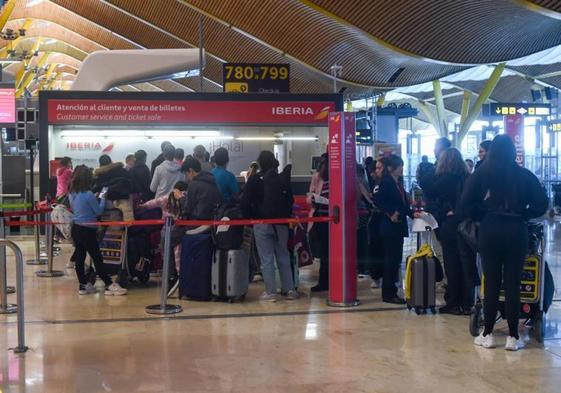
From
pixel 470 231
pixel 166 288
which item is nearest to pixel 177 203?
pixel 166 288

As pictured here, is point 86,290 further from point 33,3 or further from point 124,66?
point 33,3

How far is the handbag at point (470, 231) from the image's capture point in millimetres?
5813

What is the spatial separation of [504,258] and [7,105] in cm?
885

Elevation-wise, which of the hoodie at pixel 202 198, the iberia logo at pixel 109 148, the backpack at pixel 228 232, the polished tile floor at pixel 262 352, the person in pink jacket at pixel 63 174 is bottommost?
the polished tile floor at pixel 262 352

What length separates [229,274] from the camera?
24.5 ft

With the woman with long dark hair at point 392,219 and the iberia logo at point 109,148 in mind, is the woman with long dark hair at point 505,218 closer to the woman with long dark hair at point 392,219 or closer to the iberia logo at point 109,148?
the woman with long dark hair at point 392,219

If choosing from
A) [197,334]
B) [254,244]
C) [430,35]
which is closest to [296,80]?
[430,35]

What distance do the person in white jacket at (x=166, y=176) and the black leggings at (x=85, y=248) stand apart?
4.15 ft

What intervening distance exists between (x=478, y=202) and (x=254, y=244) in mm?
3202

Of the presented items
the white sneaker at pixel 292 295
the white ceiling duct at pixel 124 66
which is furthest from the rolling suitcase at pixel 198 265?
the white ceiling duct at pixel 124 66

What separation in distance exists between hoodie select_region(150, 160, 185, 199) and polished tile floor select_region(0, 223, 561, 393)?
1.94 metres

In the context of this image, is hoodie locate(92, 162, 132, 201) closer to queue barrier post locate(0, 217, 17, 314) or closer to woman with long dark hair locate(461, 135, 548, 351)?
queue barrier post locate(0, 217, 17, 314)

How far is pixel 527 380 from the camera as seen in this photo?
15.4ft

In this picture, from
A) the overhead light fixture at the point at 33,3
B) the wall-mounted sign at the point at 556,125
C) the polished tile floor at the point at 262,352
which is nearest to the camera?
the polished tile floor at the point at 262,352
